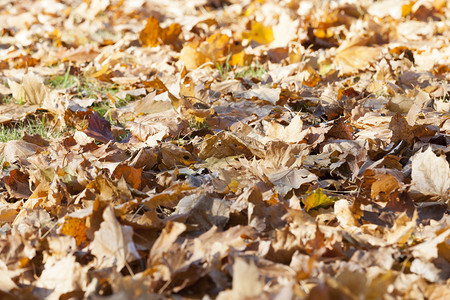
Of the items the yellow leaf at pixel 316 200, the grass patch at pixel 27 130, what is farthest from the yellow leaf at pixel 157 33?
the yellow leaf at pixel 316 200

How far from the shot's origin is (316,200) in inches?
61.8

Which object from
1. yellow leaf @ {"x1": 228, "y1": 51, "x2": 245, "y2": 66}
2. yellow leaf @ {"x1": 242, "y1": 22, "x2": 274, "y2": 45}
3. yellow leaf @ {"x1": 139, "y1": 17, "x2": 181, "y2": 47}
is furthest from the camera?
yellow leaf @ {"x1": 139, "y1": 17, "x2": 181, "y2": 47}

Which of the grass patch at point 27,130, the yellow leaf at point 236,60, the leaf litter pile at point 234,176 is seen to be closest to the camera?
the leaf litter pile at point 234,176

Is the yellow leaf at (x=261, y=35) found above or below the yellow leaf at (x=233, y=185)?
below

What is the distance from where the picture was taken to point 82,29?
4836 millimetres

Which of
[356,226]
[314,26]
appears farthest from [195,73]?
[356,226]

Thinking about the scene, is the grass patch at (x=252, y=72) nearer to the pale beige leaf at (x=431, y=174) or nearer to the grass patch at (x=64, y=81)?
the grass patch at (x=64, y=81)

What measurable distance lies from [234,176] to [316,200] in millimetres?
328

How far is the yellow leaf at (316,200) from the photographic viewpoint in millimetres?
1560

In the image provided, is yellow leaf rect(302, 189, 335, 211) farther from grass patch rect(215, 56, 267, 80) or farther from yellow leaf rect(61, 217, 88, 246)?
grass patch rect(215, 56, 267, 80)

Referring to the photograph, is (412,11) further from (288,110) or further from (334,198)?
(334,198)

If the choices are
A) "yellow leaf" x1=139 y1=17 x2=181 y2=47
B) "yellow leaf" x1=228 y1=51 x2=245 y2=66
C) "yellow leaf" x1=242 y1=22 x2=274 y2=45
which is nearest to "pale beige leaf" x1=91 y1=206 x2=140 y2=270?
"yellow leaf" x1=228 y1=51 x2=245 y2=66

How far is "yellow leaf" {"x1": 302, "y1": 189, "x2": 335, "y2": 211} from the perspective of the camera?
5.12 ft

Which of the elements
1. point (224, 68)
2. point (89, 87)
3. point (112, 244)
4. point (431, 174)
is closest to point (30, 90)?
point (89, 87)
